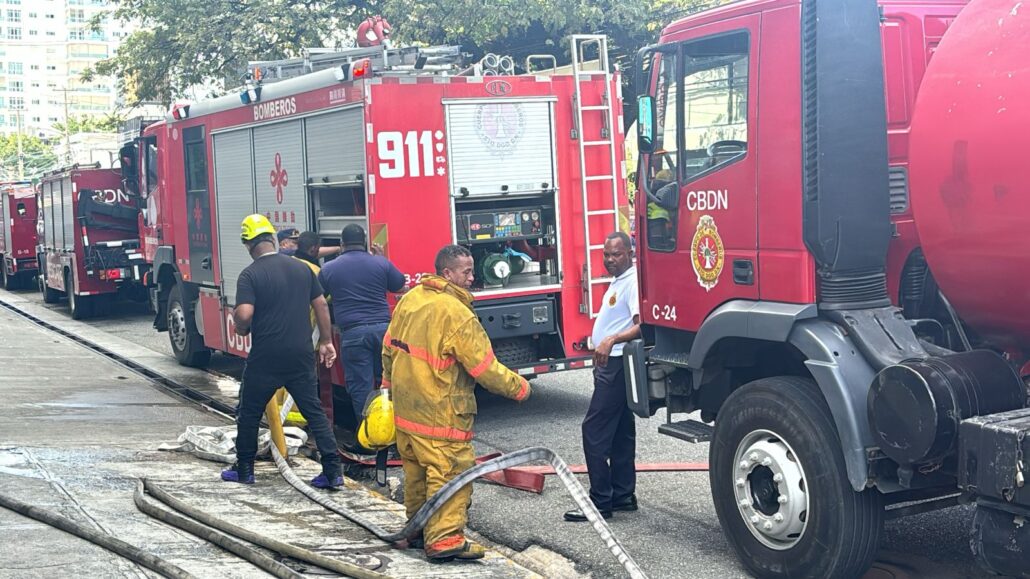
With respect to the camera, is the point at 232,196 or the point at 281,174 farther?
the point at 232,196

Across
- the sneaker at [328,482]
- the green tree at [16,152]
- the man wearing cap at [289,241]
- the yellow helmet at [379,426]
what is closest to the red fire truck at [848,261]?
the yellow helmet at [379,426]

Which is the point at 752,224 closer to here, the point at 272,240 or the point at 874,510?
the point at 874,510

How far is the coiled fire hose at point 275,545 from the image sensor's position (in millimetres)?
5719

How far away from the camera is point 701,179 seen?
620 centimetres

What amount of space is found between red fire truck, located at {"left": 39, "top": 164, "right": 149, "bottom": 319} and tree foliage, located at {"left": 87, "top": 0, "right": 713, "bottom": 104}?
313cm

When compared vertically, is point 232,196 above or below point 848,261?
above

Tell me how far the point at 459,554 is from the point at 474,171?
4.43 metres

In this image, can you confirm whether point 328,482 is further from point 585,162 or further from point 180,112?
point 180,112

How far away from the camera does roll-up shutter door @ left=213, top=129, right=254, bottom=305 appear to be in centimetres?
1170

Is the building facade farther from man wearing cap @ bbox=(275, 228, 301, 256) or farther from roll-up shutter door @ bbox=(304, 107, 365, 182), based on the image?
man wearing cap @ bbox=(275, 228, 301, 256)

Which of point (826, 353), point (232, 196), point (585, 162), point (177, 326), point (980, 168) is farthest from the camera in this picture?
point (177, 326)

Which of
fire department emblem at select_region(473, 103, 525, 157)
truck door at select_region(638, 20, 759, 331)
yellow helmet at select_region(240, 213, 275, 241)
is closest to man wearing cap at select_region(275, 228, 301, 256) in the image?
fire department emblem at select_region(473, 103, 525, 157)

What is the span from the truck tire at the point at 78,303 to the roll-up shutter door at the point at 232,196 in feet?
31.9

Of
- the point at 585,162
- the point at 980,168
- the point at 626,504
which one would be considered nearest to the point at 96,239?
the point at 585,162
